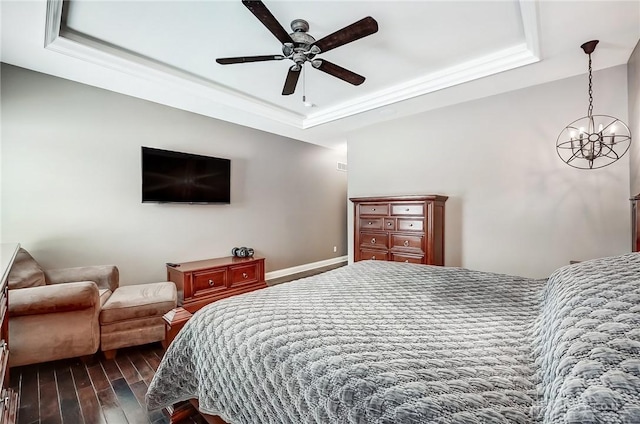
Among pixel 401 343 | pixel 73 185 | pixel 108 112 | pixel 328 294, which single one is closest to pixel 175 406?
pixel 328 294

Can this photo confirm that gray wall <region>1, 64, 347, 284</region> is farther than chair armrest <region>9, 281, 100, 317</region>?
Yes

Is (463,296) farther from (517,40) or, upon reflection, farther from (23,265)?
(23,265)

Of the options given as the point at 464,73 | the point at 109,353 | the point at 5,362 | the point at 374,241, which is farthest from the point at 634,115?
the point at 109,353

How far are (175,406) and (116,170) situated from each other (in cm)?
289

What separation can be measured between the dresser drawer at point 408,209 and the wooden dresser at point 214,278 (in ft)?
7.03

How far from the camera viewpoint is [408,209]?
3.56 m

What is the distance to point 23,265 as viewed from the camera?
8.36ft

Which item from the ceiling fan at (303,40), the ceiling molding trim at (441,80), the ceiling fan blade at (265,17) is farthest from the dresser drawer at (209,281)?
the ceiling fan blade at (265,17)

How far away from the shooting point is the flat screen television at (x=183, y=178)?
3.56 metres

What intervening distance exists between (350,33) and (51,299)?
9.77ft

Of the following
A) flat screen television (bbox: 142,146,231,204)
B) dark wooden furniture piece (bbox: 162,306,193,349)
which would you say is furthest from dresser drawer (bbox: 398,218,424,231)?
dark wooden furniture piece (bbox: 162,306,193,349)

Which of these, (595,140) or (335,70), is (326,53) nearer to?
(335,70)

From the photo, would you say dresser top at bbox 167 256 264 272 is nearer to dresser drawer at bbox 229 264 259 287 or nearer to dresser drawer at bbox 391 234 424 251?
dresser drawer at bbox 229 264 259 287

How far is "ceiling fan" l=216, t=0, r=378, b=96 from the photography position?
74.6 inches
